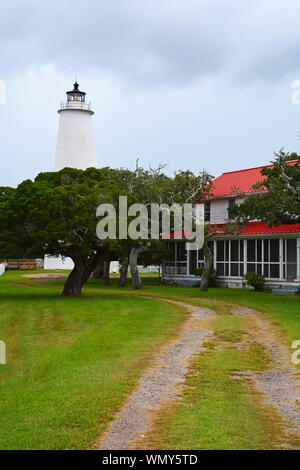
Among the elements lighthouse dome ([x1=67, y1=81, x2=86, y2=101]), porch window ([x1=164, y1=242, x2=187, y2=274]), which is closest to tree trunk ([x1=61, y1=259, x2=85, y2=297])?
porch window ([x1=164, y1=242, x2=187, y2=274])

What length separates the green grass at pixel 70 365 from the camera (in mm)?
8305

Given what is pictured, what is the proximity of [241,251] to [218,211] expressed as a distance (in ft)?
17.2

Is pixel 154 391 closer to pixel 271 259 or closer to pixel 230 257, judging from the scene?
pixel 271 259

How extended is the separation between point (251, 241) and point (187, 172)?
6081 mm

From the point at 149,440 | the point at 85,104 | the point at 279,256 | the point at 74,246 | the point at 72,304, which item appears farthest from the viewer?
the point at 85,104

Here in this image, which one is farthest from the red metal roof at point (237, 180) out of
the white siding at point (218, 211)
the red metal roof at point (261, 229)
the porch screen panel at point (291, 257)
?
the porch screen panel at point (291, 257)

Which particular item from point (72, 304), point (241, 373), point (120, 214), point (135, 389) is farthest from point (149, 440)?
point (120, 214)

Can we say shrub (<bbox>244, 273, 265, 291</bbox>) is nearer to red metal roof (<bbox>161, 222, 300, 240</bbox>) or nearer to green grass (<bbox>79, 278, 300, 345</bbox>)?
green grass (<bbox>79, 278, 300, 345</bbox>)

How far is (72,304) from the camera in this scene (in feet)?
86.8

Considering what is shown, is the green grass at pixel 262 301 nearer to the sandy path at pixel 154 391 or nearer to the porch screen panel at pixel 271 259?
the porch screen panel at pixel 271 259

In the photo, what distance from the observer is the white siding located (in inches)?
1607

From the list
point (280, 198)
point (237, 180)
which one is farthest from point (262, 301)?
point (237, 180)

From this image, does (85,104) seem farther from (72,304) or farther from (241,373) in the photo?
(241,373)

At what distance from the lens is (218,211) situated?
135ft
